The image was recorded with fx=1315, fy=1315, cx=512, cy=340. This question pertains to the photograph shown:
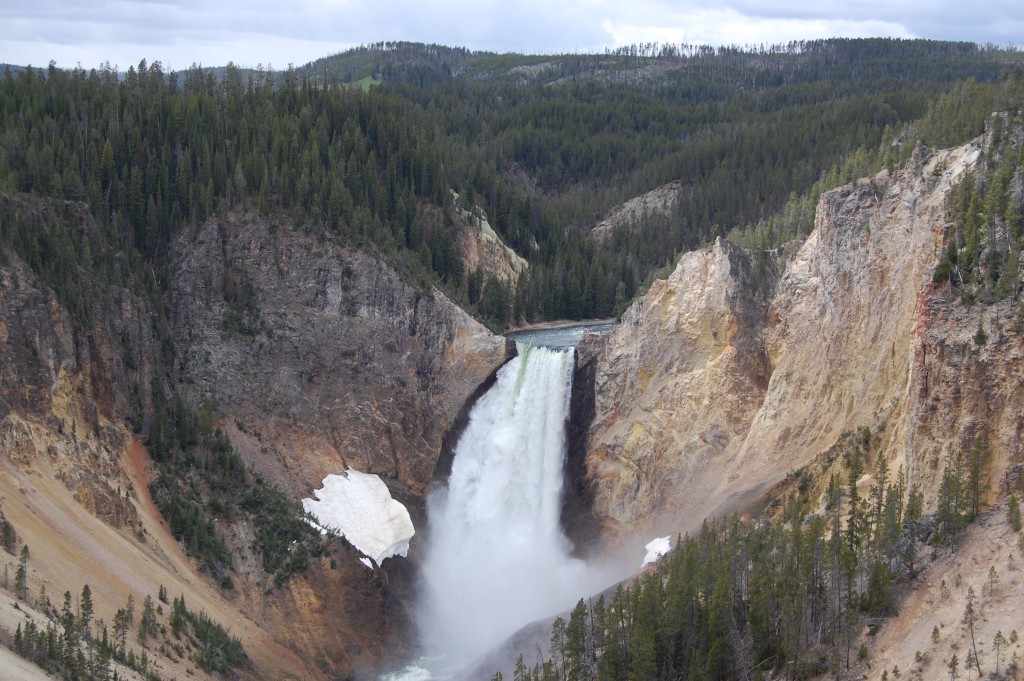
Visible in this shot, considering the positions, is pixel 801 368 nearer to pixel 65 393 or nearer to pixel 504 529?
pixel 504 529

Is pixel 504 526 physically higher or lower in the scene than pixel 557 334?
lower

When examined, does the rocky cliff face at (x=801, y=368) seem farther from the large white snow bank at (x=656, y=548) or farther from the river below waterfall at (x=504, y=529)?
the river below waterfall at (x=504, y=529)

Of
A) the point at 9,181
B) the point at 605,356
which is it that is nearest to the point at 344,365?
the point at 605,356

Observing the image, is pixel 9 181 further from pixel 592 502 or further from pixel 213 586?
pixel 592 502

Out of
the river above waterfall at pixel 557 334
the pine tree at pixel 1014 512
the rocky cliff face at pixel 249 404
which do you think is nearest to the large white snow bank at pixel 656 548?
the rocky cliff face at pixel 249 404

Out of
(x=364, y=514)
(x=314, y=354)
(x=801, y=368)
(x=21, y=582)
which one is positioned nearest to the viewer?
(x=21, y=582)

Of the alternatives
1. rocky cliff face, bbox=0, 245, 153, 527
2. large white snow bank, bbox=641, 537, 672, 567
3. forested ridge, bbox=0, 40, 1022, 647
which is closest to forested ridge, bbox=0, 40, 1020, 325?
forested ridge, bbox=0, 40, 1022, 647

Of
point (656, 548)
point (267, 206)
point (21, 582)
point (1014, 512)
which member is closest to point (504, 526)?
point (656, 548)
